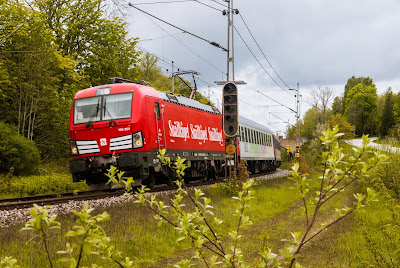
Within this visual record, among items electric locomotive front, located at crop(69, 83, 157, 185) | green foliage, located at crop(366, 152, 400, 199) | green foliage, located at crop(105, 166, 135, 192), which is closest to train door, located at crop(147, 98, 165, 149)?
electric locomotive front, located at crop(69, 83, 157, 185)

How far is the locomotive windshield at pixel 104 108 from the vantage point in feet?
47.4

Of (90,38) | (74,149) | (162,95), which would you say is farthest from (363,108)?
(74,149)

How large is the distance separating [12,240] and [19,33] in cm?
1925

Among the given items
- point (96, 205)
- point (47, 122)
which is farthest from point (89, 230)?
point (47, 122)

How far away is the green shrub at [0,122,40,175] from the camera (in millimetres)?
21094

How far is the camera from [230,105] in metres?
15.0

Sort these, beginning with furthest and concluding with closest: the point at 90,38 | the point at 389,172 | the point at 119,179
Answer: the point at 90,38, the point at 389,172, the point at 119,179

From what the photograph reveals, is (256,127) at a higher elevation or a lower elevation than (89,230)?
higher

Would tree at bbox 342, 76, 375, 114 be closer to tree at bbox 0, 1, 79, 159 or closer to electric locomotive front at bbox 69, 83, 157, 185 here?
tree at bbox 0, 1, 79, 159

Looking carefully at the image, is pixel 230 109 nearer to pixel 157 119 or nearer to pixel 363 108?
pixel 157 119

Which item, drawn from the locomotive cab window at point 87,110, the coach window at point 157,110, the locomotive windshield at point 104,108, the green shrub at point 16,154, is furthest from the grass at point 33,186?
the coach window at point 157,110

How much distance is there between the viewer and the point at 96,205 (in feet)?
40.3

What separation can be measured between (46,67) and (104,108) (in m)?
12.0

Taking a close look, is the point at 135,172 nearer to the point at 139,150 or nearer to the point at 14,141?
the point at 139,150
